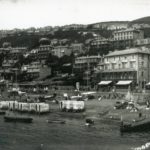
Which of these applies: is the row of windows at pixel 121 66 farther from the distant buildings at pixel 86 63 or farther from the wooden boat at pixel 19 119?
the wooden boat at pixel 19 119

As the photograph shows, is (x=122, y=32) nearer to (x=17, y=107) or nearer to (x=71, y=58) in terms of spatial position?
(x=71, y=58)

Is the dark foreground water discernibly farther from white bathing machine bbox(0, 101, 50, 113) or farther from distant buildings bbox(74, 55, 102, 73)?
distant buildings bbox(74, 55, 102, 73)

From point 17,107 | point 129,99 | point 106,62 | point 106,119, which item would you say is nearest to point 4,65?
point 106,62

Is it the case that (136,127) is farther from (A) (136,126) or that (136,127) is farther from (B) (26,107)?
(B) (26,107)

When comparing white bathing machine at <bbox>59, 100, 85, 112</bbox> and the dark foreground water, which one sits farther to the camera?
white bathing machine at <bbox>59, 100, 85, 112</bbox>

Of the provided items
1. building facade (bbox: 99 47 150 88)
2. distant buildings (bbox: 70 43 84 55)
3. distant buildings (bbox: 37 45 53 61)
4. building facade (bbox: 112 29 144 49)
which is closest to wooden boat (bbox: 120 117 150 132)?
building facade (bbox: 99 47 150 88)

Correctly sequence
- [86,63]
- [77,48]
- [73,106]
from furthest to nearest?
[77,48] < [86,63] < [73,106]

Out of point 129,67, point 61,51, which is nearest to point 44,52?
point 61,51

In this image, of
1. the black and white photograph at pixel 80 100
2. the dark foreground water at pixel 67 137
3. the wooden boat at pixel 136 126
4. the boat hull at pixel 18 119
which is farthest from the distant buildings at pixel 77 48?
the wooden boat at pixel 136 126
